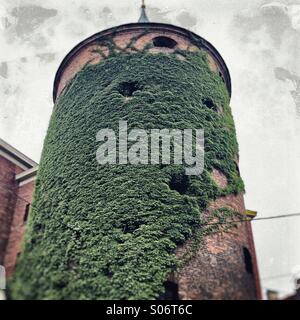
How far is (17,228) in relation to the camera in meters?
15.7

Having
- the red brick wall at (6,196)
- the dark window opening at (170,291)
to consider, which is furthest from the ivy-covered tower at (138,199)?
the red brick wall at (6,196)

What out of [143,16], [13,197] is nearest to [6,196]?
[13,197]

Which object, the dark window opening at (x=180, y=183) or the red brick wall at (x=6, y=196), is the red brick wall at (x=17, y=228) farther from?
the dark window opening at (x=180, y=183)

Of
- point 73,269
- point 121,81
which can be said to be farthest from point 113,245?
point 121,81

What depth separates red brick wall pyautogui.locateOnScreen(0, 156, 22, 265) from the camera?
51.2ft

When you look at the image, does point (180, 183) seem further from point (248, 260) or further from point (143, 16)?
point (143, 16)

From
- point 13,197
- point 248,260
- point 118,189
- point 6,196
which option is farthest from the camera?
point 13,197

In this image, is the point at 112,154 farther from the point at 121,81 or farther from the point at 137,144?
the point at 121,81

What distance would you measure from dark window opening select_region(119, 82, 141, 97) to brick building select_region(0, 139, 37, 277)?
491 centimetres

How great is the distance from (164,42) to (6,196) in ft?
29.3

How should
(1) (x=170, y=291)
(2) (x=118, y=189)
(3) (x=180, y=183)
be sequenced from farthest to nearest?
(3) (x=180, y=183)
(2) (x=118, y=189)
(1) (x=170, y=291)

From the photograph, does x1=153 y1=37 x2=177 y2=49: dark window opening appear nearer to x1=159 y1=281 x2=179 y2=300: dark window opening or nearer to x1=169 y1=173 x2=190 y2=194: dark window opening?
x1=169 y1=173 x2=190 y2=194: dark window opening

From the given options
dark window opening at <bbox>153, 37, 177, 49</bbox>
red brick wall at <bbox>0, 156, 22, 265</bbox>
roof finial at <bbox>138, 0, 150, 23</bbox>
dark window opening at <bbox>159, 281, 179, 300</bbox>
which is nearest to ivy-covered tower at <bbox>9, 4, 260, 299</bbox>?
dark window opening at <bbox>159, 281, 179, 300</bbox>

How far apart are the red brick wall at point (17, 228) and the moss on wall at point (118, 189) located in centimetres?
265
